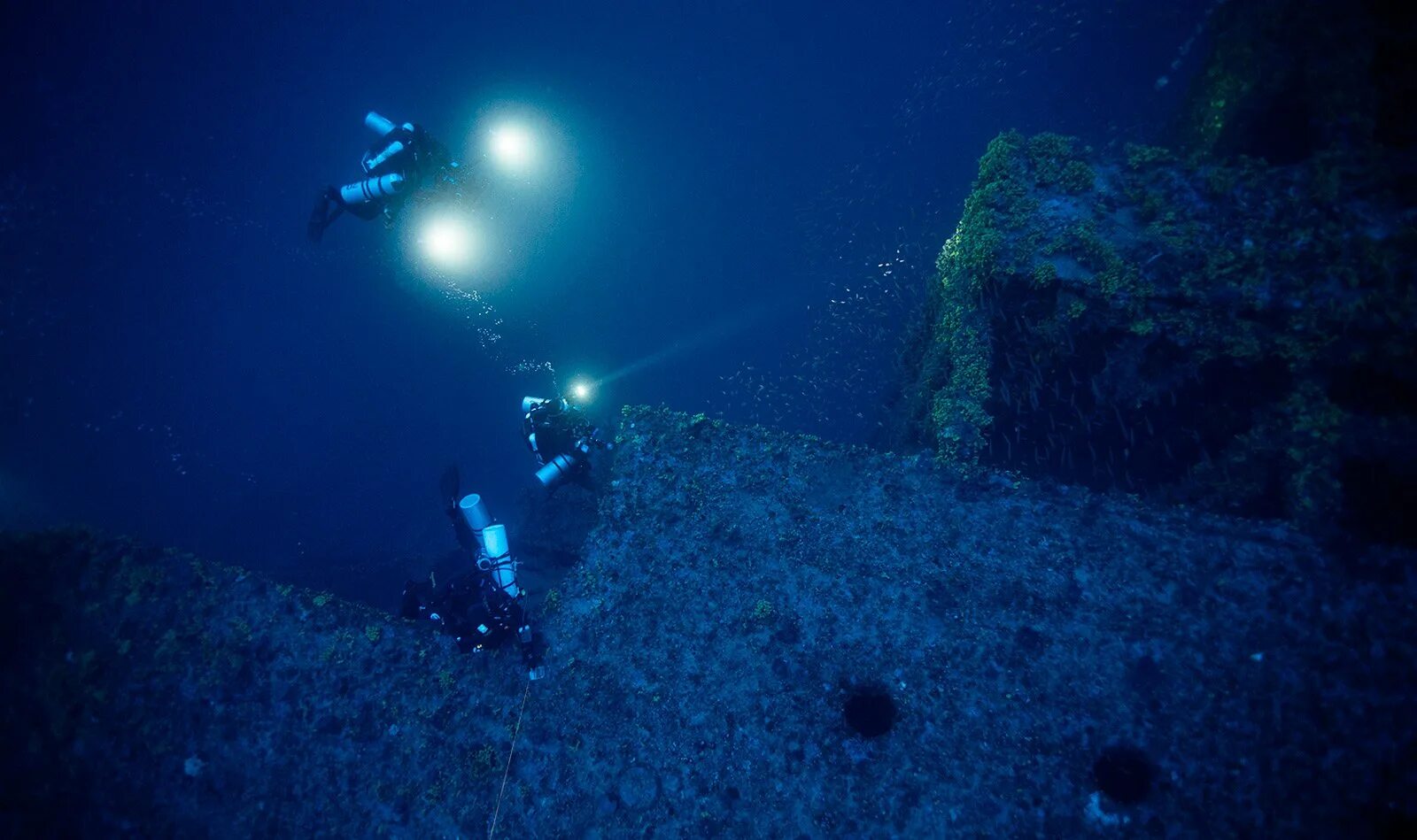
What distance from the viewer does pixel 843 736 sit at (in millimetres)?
2594

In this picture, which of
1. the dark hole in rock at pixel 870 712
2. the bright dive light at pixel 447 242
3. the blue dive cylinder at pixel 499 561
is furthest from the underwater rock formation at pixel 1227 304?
Result: the bright dive light at pixel 447 242

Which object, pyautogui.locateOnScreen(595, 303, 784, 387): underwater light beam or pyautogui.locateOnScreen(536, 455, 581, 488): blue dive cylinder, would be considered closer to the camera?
pyautogui.locateOnScreen(536, 455, 581, 488): blue dive cylinder

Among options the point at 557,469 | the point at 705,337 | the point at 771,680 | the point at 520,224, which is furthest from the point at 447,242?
the point at 771,680

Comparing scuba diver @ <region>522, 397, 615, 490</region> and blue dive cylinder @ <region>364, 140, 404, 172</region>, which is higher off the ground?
blue dive cylinder @ <region>364, 140, 404, 172</region>

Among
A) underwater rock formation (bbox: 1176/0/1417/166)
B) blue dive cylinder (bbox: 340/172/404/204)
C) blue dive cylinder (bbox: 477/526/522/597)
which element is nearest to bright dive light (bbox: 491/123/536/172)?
blue dive cylinder (bbox: 340/172/404/204)

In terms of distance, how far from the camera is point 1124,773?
230 cm

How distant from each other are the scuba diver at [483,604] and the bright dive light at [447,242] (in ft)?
32.1

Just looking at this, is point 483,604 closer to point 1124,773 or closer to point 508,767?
point 508,767

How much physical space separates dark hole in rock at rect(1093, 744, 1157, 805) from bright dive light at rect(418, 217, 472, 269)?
591 inches

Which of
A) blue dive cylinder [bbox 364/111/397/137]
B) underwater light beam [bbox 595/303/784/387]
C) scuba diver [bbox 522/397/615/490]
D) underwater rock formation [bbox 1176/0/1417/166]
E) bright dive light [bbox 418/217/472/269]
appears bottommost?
underwater rock formation [bbox 1176/0/1417/166]

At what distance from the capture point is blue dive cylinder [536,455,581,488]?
671 cm

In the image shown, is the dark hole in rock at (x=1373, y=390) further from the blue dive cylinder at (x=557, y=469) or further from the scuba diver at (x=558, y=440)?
the blue dive cylinder at (x=557, y=469)

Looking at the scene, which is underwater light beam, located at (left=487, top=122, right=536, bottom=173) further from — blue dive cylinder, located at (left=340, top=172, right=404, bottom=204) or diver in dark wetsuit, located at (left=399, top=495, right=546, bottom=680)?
diver in dark wetsuit, located at (left=399, top=495, right=546, bottom=680)

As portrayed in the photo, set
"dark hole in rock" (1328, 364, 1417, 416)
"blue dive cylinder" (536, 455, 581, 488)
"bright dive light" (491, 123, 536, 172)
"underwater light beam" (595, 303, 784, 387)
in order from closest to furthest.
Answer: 1. "dark hole in rock" (1328, 364, 1417, 416)
2. "blue dive cylinder" (536, 455, 581, 488)
3. "bright dive light" (491, 123, 536, 172)
4. "underwater light beam" (595, 303, 784, 387)
